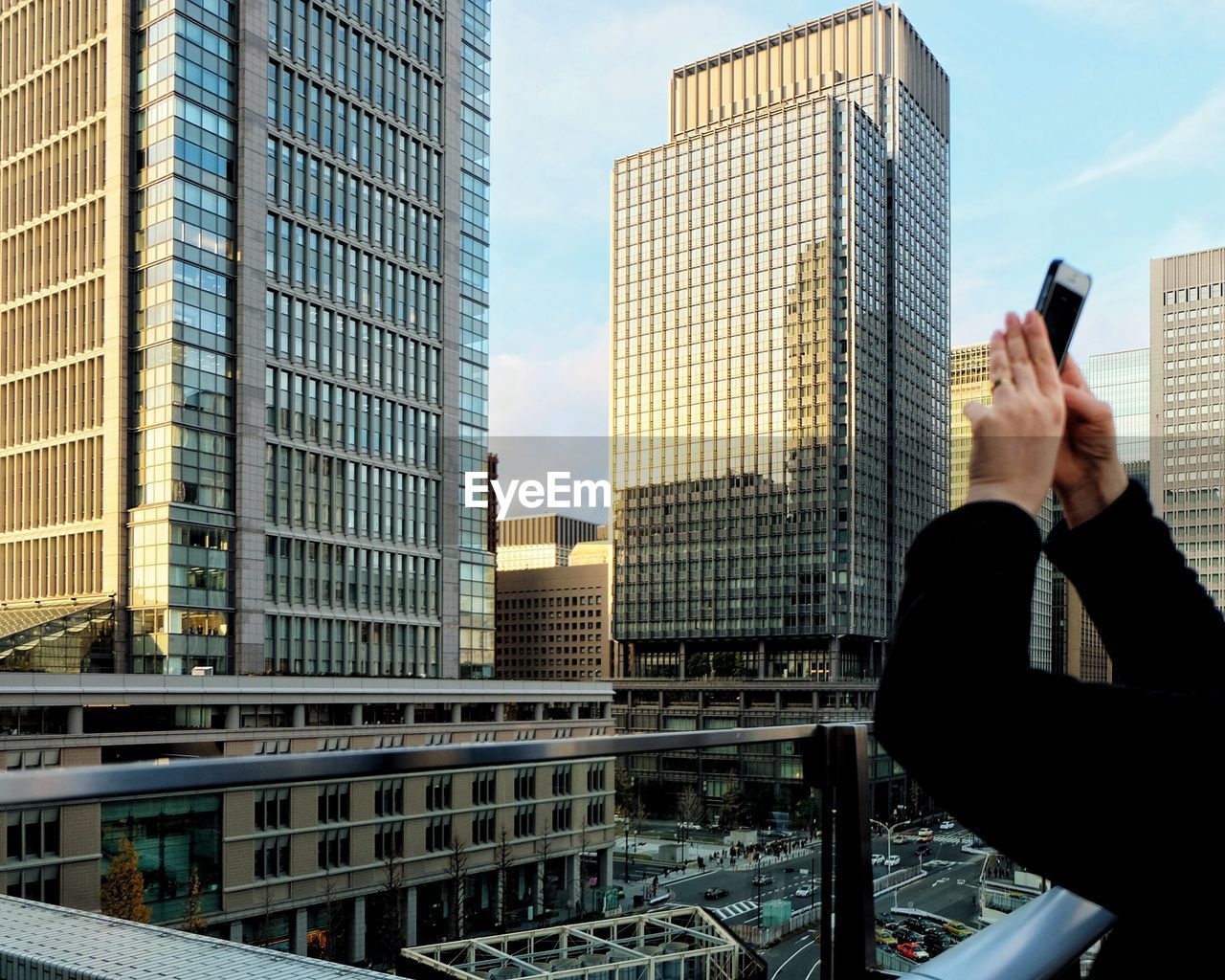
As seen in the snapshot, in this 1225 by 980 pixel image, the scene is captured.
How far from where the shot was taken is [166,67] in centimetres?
5234

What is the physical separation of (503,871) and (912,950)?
1.17 meters

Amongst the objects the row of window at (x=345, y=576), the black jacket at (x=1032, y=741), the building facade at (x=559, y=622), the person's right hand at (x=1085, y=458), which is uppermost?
the person's right hand at (x=1085, y=458)

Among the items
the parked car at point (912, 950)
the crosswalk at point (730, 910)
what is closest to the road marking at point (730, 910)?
the crosswalk at point (730, 910)

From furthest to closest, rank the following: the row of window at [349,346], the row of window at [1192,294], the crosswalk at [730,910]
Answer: the row of window at [1192,294] → the row of window at [349,346] → the crosswalk at [730,910]

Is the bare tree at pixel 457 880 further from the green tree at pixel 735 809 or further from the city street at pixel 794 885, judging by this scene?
the green tree at pixel 735 809

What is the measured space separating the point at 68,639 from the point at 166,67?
26327 millimetres

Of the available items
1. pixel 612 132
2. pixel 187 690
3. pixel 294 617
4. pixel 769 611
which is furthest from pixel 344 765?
pixel 612 132

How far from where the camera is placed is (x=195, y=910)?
8.27ft

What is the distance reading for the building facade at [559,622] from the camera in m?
134

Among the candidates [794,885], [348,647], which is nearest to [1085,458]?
[794,885]

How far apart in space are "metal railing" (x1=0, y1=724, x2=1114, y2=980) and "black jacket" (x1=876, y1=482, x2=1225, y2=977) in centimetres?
120

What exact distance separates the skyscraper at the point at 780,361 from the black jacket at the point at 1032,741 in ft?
335

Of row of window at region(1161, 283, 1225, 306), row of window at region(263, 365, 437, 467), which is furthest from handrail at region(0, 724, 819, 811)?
row of window at region(1161, 283, 1225, 306)

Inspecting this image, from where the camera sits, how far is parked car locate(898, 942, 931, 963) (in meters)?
2.89
